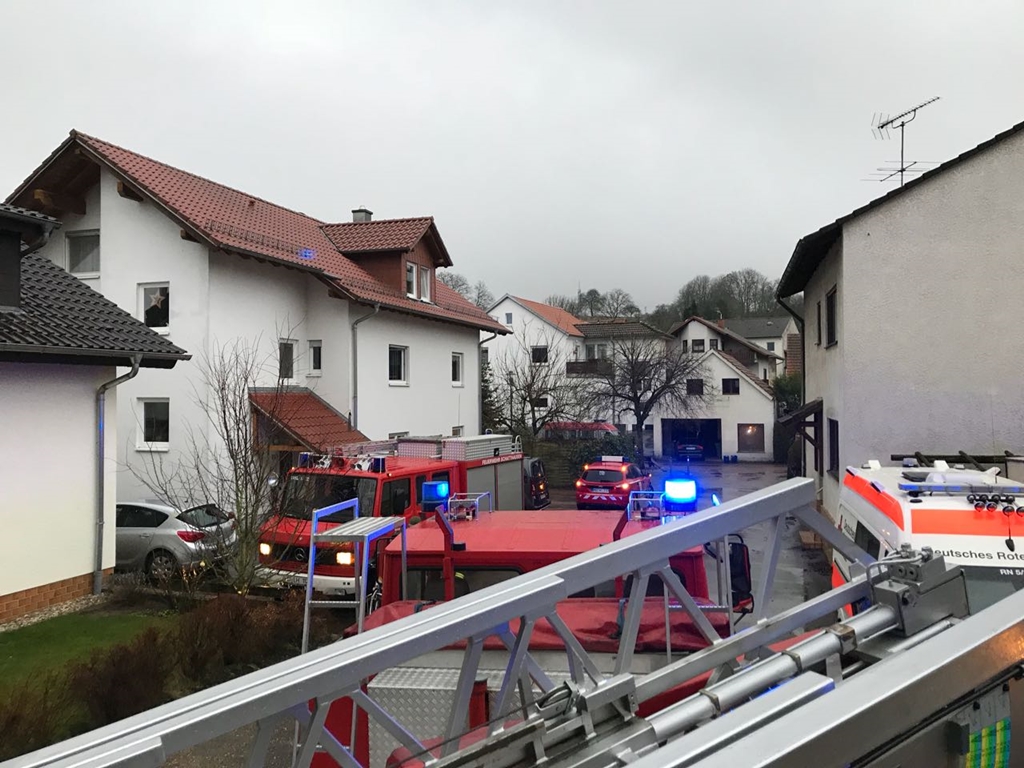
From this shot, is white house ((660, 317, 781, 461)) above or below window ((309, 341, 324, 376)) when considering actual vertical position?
below

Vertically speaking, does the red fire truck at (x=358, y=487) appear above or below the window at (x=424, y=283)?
below

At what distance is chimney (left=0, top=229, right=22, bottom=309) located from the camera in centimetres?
906

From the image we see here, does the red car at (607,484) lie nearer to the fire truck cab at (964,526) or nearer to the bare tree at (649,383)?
the bare tree at (649,383)

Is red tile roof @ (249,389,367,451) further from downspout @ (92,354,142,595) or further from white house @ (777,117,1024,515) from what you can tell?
white house @ (777,117,1024,515)

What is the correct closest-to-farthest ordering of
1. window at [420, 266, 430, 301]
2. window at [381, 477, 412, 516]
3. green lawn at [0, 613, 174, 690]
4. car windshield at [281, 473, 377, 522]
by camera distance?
green lawn at [0, 613, 174, 690]
car windshield at [281, 473, 377, 522]
window at [381, 477, 412, 516]
window at [420, 266, 430, 301]

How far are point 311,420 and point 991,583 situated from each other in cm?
1453

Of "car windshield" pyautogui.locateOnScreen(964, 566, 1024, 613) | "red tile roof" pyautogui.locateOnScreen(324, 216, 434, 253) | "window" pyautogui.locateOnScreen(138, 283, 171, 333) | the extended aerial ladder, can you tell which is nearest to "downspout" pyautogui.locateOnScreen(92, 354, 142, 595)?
"window" pyautogui.locateOnScreen(138, 283, 171, 333)

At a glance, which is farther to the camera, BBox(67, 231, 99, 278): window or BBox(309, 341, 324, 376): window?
BBox(309, 341, 324, 376): window

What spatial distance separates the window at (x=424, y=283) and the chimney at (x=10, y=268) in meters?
13.3

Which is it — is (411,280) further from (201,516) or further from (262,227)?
(201,516)

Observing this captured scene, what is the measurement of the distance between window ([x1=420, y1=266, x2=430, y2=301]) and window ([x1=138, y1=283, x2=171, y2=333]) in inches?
323

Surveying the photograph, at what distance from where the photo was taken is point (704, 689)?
2020 mm

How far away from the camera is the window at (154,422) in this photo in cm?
1505

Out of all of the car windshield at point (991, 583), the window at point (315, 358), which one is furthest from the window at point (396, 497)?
the window at point (315, 358)
